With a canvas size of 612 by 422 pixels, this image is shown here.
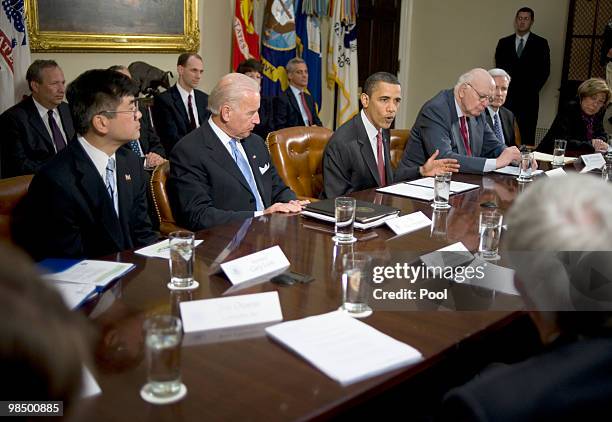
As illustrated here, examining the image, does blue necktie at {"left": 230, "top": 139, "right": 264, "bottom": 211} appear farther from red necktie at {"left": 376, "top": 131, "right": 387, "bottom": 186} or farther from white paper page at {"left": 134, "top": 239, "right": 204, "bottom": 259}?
white paper page at {"left": 134, "top": 239, "right": 204, "bottom": 259}

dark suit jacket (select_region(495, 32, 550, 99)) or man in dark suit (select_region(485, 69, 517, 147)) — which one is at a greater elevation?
dark suit jacket (select_region(495, 32, 550, 99))

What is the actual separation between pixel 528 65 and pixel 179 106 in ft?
13.1

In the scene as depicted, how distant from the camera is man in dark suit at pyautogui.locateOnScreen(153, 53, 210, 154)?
5.01m

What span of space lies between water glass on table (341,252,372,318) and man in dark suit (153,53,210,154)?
372 centimetres

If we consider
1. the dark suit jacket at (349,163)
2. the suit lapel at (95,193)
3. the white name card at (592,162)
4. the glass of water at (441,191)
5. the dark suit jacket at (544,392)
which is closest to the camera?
the dark suit jacket at (544,392)

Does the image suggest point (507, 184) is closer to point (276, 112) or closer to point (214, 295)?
point (214, 295)

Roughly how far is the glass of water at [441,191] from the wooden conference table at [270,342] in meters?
0.32

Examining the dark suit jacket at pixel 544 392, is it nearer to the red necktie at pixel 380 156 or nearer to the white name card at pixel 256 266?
the white name card at pixel 256 266

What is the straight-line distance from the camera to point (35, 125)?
407 cm

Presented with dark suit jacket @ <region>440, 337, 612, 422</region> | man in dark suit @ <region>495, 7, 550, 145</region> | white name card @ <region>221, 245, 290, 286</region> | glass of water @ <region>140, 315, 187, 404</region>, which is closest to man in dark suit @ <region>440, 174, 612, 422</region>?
dark suit jacket @ <region>440, 337, 612, 422</region>

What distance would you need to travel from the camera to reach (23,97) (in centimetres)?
432

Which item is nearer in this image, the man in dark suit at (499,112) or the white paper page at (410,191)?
the white paper page at (410,191)

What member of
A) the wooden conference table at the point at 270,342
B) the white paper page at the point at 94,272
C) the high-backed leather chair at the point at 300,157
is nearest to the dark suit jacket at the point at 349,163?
the high-backed leather chair at the point at 300,157

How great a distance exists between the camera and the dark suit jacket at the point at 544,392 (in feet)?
3.06
